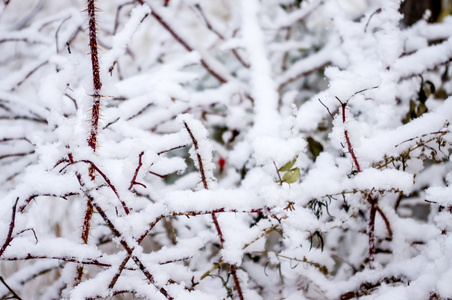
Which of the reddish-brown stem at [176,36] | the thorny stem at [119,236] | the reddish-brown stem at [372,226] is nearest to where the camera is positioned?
the thorny stem at [119,236]

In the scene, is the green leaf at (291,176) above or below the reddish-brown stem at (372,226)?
above

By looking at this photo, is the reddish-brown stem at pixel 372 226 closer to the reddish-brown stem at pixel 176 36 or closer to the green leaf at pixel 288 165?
the green leaf at pixel 288 165

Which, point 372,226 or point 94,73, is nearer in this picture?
point 94,73

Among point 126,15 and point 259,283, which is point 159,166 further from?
point 126,15

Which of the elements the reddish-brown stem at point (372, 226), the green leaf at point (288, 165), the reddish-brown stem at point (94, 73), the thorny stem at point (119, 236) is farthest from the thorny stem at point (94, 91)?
the reddish-brown stem at point (372, 226)

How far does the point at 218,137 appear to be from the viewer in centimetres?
260

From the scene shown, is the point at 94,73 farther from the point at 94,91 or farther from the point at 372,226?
the point at 372,226

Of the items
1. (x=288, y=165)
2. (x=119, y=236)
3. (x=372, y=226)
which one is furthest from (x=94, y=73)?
(x=372, y=226)

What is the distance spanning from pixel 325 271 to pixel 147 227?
0.66m

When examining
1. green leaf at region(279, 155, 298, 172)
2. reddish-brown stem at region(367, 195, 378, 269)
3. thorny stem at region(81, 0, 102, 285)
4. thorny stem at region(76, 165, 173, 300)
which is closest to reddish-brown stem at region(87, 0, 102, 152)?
thorny stem at region(81, 0, 102, 285)

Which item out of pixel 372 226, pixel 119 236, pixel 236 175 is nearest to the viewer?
pixel 119 236

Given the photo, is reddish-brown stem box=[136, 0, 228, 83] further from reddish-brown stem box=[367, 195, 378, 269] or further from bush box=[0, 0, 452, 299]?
reddish-brown stem box=[367, 195, 378, 269]

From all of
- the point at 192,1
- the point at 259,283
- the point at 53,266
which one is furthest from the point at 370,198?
the point at 192,1

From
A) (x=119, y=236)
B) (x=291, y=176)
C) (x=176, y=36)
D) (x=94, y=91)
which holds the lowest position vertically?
(x=119, y=236)
